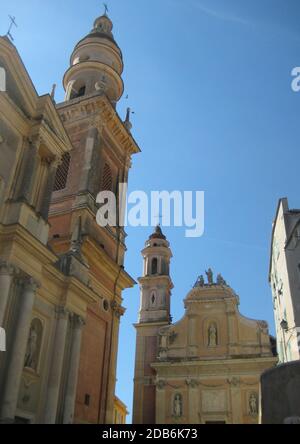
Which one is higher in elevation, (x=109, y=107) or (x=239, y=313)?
(x=109, y=107)

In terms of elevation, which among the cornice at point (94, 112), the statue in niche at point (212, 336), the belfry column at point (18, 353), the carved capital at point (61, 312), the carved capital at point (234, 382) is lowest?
the belfry column at point (18, 353)

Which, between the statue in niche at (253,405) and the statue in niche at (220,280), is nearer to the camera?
the statue in niche at (253,405)

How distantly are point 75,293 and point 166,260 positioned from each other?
27.3 metres

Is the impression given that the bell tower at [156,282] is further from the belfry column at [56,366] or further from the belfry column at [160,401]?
the belfry column at [56,366]

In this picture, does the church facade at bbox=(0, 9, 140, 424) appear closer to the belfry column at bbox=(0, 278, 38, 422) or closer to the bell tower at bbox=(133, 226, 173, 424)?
the belfry column at bbox=(0, 278, 38, 422)

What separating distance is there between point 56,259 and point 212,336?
24.8 metres

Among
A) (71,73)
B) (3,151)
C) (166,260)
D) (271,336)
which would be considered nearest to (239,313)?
(271,336)

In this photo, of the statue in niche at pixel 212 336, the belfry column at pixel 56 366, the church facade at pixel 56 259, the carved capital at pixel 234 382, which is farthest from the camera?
the statue in niche at pixel 212 336

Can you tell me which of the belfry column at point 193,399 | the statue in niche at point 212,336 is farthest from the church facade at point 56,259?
the statue in niche at point 212,336

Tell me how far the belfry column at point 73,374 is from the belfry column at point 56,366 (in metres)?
0.70

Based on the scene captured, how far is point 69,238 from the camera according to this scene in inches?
769

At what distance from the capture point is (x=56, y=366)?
Answer: 13953 mm

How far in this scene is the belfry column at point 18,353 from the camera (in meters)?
11.3
